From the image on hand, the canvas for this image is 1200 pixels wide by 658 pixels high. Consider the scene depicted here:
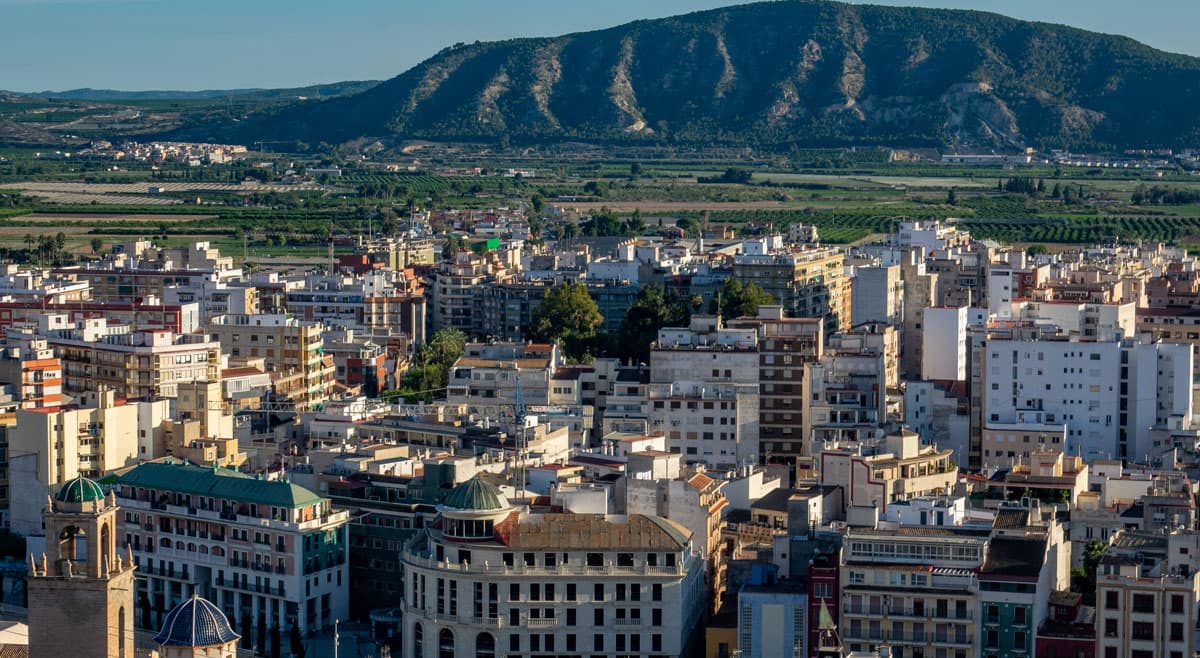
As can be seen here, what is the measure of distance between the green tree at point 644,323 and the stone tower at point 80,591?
3448 centimetres

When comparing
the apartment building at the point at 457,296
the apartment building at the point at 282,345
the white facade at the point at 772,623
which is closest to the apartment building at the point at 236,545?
the white facade at the point at 772,623

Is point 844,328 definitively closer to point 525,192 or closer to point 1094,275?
point 1094,275

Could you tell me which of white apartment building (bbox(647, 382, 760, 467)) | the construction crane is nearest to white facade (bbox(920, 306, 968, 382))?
white apartment building (bbox(647, 382, 760, 467))

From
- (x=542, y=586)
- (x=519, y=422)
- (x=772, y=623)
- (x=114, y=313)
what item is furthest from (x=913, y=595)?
(x=114, y=313)

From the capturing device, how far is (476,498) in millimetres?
32938

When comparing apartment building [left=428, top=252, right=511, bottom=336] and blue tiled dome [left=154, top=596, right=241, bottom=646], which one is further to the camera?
apartment building [left=428, top=252, right=511, bottom=336]

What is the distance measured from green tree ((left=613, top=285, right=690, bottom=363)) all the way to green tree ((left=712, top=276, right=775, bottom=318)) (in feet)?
3.20

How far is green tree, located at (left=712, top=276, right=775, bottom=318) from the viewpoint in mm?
59750

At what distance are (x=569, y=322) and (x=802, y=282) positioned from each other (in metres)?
7.03

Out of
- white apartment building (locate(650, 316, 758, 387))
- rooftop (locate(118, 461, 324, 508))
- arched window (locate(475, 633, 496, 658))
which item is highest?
white apartment building (locate(650, 316, 758, 387))

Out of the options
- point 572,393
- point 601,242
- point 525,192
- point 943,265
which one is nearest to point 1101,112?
point 525,192

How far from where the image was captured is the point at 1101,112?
17138 cm

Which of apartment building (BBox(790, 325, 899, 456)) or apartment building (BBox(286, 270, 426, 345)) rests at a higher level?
apartment building (BBox(286, 270, 426, 345))

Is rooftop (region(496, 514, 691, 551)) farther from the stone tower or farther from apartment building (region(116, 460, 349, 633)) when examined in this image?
the stone tower
